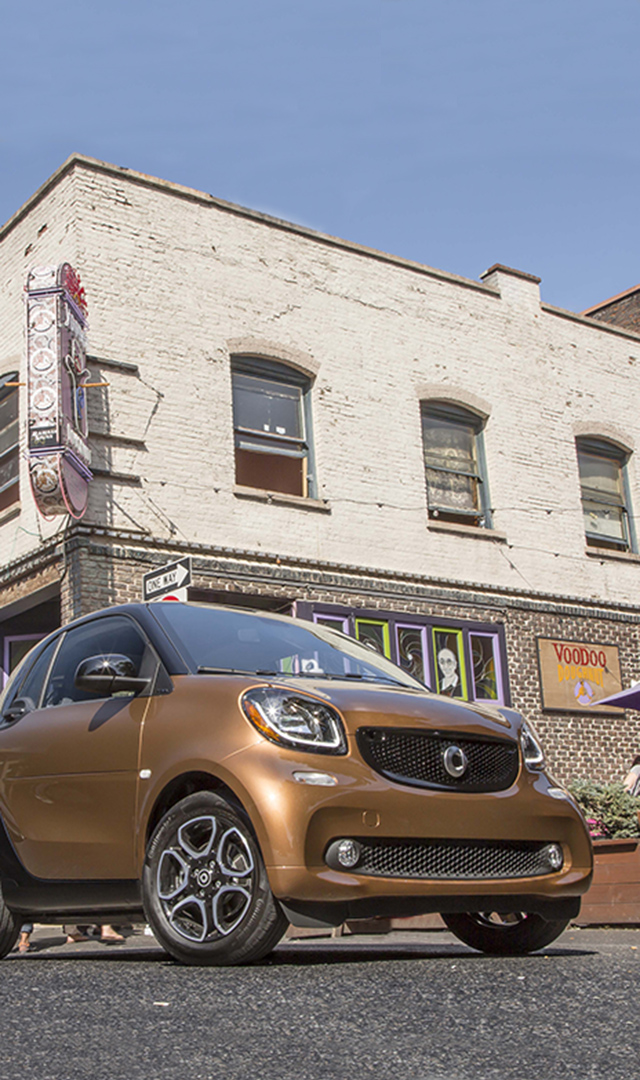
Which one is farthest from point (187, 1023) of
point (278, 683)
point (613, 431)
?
point (613, 431)

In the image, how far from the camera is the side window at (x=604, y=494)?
18156 millimetres

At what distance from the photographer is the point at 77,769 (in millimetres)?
5129

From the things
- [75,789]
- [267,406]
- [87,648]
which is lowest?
[75,789]

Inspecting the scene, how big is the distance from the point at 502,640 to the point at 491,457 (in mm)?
2813

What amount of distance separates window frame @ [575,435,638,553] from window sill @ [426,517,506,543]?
78.7 inches

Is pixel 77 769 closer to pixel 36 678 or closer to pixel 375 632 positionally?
pixel 36 678

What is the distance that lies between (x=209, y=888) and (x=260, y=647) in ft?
4.21

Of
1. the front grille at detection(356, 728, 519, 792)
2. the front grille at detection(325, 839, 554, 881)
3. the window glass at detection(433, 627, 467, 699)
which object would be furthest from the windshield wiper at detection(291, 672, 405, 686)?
the window glass at detection(433, 627, 467, 699)

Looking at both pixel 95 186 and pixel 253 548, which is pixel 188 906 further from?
pixel 95 186

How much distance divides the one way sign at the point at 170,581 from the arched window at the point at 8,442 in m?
4.94

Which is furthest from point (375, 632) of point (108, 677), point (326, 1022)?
point (326, 1022)

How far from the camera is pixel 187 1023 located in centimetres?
330

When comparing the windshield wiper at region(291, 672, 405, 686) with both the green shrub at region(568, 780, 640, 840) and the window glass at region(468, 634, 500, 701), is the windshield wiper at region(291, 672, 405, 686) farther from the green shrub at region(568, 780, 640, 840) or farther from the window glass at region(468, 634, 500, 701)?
the window glass at region(468, 634, 500, 701)

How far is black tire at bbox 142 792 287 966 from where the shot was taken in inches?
169
